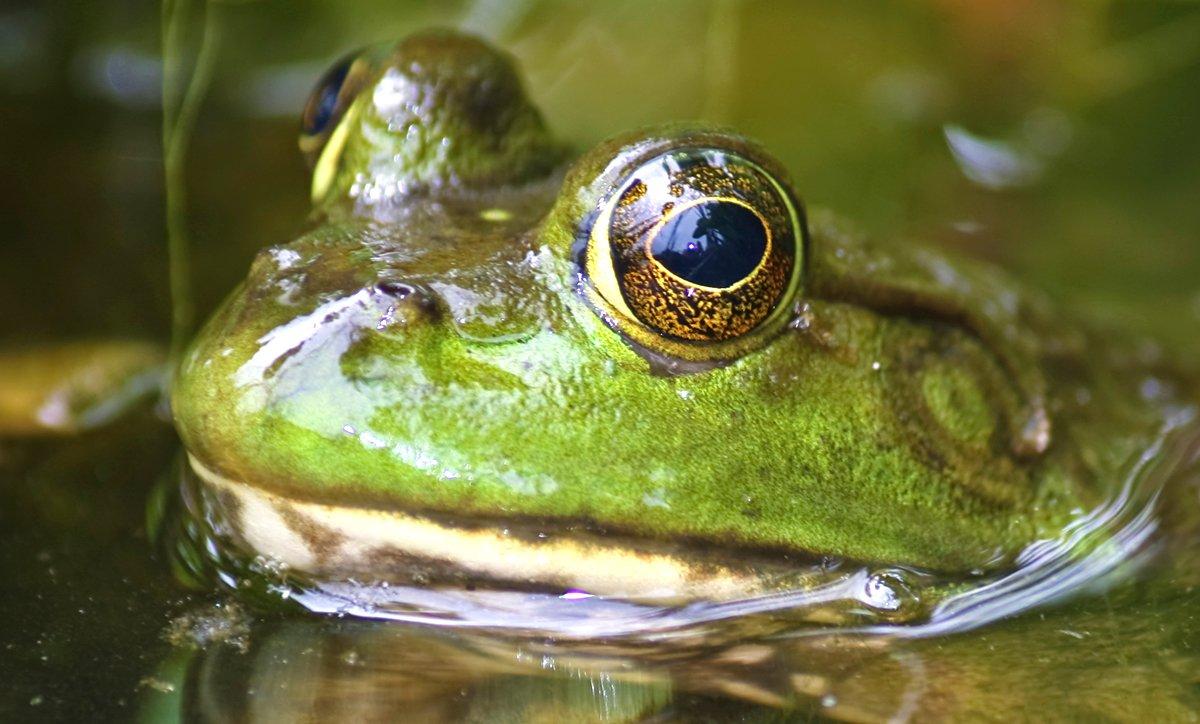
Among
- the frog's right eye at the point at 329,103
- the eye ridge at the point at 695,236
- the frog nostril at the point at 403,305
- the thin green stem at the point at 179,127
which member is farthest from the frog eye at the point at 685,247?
the thin green stem at the point at 179,127

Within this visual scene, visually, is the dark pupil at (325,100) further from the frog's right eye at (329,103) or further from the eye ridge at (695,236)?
the eye ridge at (695,236)

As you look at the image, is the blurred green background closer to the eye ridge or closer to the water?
the water

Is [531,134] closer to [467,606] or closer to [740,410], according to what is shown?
[740,410]

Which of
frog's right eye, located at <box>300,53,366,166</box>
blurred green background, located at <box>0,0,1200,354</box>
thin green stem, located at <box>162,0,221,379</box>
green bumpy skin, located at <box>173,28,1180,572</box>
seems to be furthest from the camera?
blurred green background, located at <box>0,0,1200,354</box>

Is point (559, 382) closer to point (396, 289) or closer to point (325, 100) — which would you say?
point (396, 289)

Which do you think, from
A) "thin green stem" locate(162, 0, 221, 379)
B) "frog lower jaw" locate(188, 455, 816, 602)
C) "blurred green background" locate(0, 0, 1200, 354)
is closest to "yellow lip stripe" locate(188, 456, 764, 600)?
"frog lower jaw" locate(188, 455, 816, 602)
